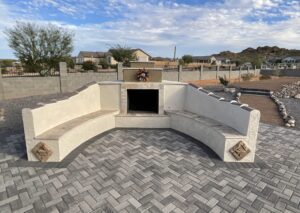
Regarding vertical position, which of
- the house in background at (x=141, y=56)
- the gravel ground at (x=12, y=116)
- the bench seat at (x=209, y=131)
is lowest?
the gravel ground at (x=12, y=116)

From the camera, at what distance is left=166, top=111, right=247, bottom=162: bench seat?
4434mm

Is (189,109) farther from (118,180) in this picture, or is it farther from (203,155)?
(118,180)

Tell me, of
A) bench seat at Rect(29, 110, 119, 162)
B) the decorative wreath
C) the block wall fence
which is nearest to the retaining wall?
the block wall fence

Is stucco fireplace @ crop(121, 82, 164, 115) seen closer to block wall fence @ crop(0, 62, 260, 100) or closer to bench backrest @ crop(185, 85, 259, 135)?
bench backrest @ crop(185, 85, 259, 135)

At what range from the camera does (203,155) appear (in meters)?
4.81

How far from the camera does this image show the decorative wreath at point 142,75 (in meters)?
6.71

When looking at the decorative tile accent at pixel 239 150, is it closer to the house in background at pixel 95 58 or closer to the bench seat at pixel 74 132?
the bench seat at pixel 74 132

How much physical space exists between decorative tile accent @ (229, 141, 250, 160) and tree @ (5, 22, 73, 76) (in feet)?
52.2

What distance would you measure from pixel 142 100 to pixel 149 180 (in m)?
4.38

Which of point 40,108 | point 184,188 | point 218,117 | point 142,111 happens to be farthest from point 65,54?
point 184,188

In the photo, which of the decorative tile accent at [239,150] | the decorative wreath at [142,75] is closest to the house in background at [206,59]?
the decorative wreath at [142,75]

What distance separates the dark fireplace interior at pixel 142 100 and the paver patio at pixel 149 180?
209 cm

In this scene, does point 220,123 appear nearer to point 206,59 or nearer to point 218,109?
point 218,109

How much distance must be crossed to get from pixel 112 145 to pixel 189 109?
9.81ft
